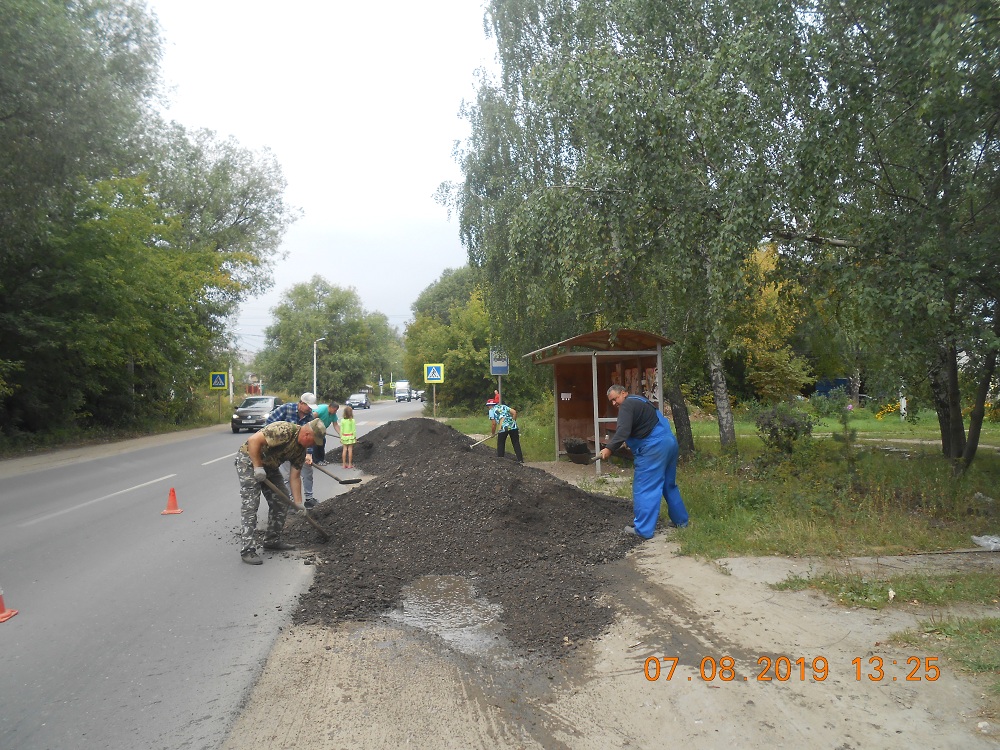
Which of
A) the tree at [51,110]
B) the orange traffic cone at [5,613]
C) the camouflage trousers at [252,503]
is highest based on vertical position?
the tree at [51,110]

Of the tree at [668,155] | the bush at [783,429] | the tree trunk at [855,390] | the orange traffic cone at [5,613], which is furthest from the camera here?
the tree trunk at [855,390]

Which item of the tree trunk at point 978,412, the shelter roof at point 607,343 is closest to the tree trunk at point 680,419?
the shelter roof at point 607,343

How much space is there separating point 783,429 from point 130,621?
950 cm

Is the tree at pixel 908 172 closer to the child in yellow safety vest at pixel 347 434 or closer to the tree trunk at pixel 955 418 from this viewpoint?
the tree trunk at pixel 955 418

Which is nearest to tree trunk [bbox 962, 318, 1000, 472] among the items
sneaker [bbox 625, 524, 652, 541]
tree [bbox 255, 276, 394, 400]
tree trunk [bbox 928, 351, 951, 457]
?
tree trunk [bbox 928, 351, 951, 457]

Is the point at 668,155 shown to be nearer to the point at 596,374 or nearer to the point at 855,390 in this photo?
the point at 596,374

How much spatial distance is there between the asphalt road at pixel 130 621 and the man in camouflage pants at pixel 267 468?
33cm

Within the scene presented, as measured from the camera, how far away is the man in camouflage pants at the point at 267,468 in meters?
7.16

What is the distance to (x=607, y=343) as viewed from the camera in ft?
44.4

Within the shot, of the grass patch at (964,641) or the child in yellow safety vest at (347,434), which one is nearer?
the grass patch at (964,641)

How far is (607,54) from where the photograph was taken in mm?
9914

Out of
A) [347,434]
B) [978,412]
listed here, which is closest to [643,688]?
[978,412]

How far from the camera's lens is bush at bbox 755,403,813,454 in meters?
11.3

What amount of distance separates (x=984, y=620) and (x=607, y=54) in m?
8.29
